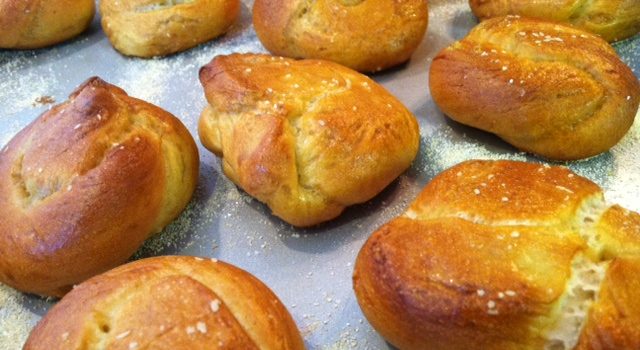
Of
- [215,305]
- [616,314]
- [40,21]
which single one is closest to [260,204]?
[215,305]

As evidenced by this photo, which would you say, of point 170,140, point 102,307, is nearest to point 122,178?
point 170,140

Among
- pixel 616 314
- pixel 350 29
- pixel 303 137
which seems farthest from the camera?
pixel 350 29

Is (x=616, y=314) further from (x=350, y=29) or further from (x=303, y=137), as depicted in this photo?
(x=350, y=29)

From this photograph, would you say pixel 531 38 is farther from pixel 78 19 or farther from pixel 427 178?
pixel 78 19

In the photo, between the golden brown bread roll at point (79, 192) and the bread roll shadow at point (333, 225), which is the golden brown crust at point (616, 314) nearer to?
the bread roll shadow at point (333, 225)

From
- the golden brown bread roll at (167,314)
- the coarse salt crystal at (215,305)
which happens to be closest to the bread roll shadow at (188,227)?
the golden brown bread roll at (167,314)

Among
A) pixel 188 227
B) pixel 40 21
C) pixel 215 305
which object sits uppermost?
pixel 215 305
